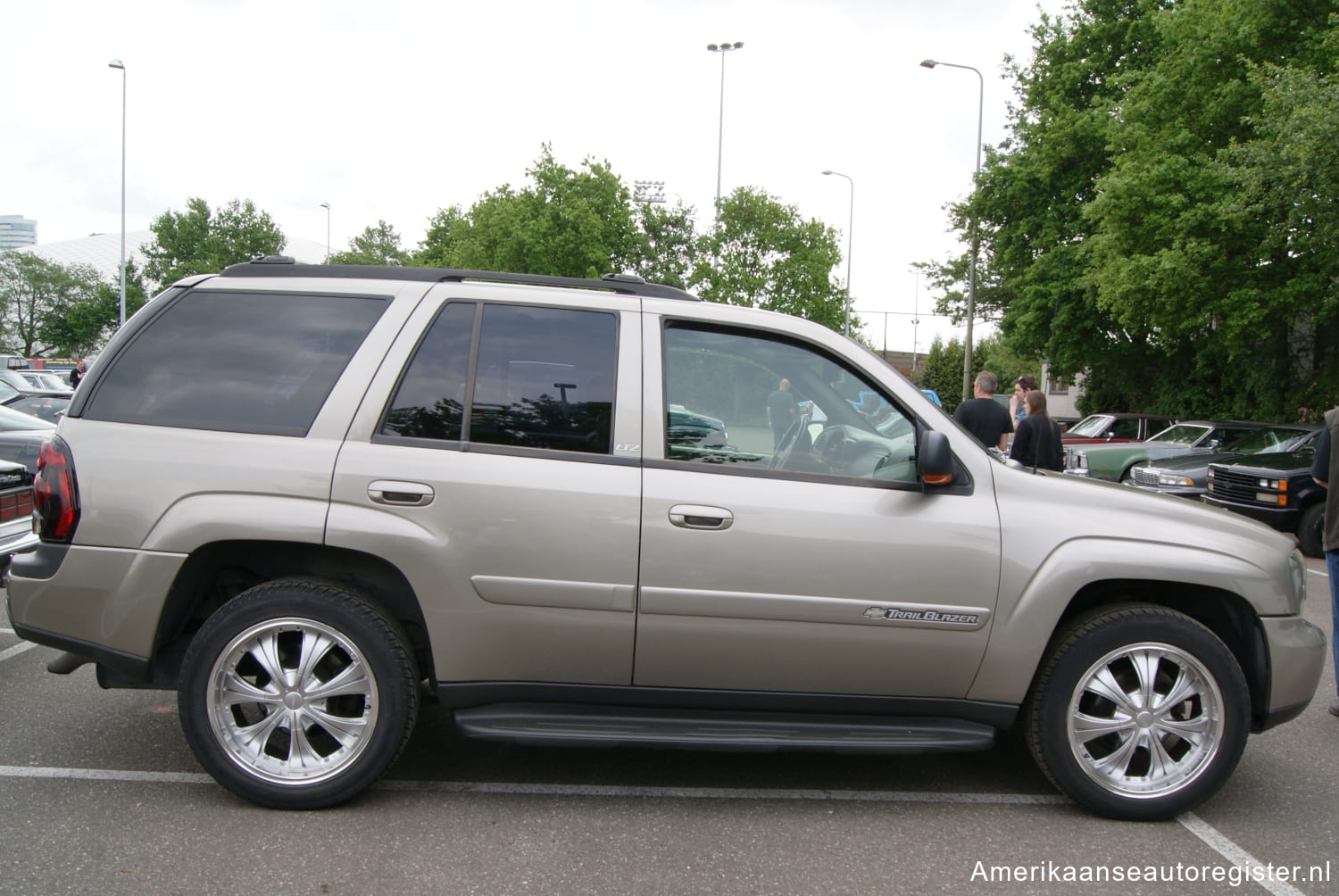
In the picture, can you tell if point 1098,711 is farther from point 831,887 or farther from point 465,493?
point 465,493

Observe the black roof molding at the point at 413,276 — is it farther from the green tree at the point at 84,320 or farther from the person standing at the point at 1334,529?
the green tree at the point at 84,320

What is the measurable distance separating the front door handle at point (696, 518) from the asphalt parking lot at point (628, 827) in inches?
41.3

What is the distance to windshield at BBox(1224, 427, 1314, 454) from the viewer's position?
12.2 meters

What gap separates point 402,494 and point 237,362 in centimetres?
83

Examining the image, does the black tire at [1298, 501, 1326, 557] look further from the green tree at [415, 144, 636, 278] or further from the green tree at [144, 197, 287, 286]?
the green tree at [144, 197, 287, 286]

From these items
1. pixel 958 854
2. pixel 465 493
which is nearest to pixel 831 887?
pixel 958 854

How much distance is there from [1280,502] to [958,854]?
9.40 metres

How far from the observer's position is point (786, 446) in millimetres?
3387

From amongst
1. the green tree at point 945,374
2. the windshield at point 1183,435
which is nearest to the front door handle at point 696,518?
the windshield at point 1183,435

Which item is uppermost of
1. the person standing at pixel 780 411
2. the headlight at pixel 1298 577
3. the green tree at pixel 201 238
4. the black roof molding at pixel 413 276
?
the green tree at pixel 201 238

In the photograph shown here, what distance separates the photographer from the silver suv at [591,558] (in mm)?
3193

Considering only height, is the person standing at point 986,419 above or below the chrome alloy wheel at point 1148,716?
above

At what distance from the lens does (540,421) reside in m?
3.33

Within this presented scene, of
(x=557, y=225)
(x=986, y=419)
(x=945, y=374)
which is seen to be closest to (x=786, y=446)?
(x=986, y=419)
